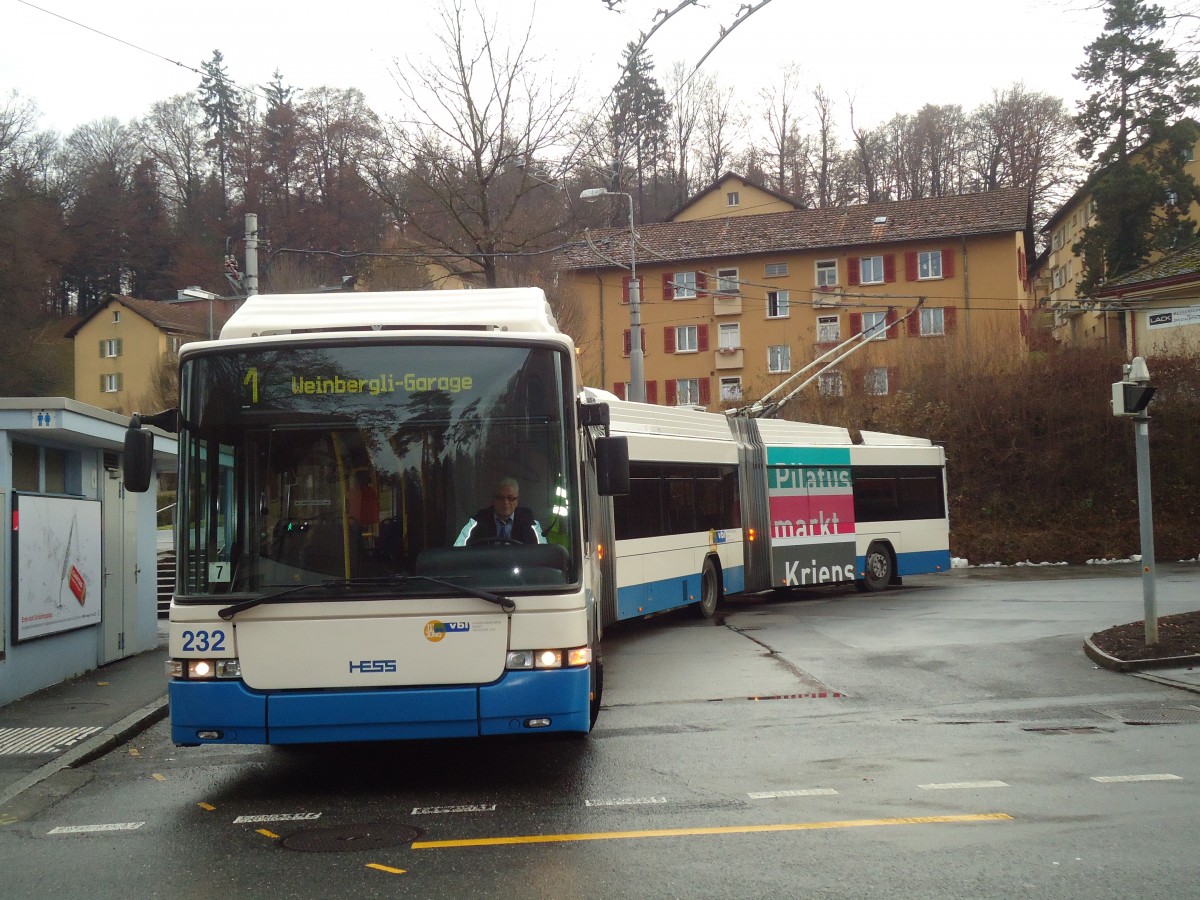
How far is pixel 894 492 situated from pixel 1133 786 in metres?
17.2

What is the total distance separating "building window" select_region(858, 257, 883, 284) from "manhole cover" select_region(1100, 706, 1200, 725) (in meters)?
46.7

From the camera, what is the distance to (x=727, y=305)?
184 ft

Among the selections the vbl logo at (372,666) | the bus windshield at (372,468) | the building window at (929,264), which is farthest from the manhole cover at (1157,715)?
the building window at (929,264)

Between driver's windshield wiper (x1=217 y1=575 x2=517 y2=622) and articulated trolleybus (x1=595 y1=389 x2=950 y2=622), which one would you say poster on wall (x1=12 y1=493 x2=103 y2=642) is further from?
articulated trolleybus (x1=595 y1=389 x2=950 y2=622)

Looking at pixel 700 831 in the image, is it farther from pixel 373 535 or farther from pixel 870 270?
pixel 870 270

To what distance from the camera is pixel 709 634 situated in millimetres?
16625

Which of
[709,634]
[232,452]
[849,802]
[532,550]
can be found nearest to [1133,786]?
[849,802]

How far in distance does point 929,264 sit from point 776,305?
6777 mm

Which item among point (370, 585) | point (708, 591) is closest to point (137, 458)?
point (370, 585)

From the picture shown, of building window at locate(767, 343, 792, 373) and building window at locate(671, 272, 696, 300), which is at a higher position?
building window at locate(671, 272, 696, 300)

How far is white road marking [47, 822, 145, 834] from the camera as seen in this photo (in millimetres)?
6844

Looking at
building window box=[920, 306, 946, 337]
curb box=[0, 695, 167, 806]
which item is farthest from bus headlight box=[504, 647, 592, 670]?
building window box=[920, 306, 946, 337]

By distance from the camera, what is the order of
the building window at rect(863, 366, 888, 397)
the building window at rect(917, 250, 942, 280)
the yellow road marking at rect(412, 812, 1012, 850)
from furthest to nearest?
the building window at rect(917, 250, 942, 280) < the building window at rect(863, 366, 888, 397) < the yellow road marking at rect(412, 812, 1012, 850)

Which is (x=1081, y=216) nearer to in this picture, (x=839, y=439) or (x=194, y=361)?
(x=839, y=439)
